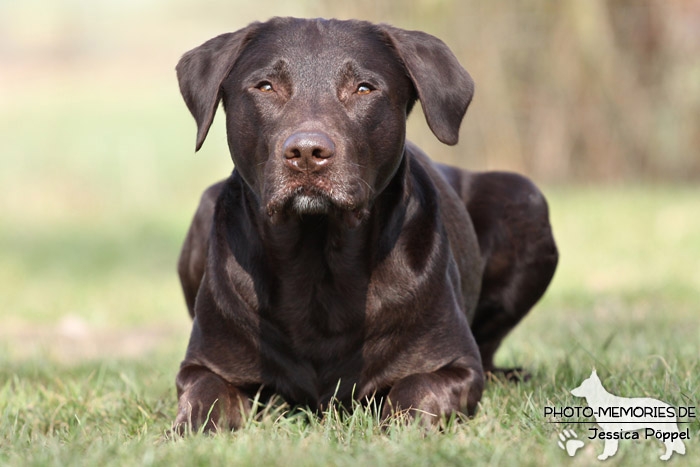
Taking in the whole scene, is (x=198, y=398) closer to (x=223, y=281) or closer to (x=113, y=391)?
(x=223, y=281)

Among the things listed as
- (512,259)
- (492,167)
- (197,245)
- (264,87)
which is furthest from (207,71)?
(492,167)

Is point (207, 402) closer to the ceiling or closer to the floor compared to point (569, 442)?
closer to the floor

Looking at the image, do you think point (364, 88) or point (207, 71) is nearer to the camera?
point (364, 88)

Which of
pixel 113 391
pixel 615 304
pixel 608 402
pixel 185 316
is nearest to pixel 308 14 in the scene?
pixel 185 316

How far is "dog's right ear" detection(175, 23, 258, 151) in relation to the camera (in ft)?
11.5

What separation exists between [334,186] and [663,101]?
464 inches

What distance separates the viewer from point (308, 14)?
13.1 m

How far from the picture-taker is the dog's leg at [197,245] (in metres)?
4.45

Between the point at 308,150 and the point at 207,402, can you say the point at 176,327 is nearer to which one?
the point at 207,402

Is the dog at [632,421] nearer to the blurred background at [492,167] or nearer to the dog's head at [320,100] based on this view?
the dog's head at [320,100]

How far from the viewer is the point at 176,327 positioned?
7.17m

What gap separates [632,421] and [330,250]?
1.29 meters

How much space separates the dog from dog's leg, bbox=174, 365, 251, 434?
1187mm

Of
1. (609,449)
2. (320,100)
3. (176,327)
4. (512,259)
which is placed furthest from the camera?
(176,327)
